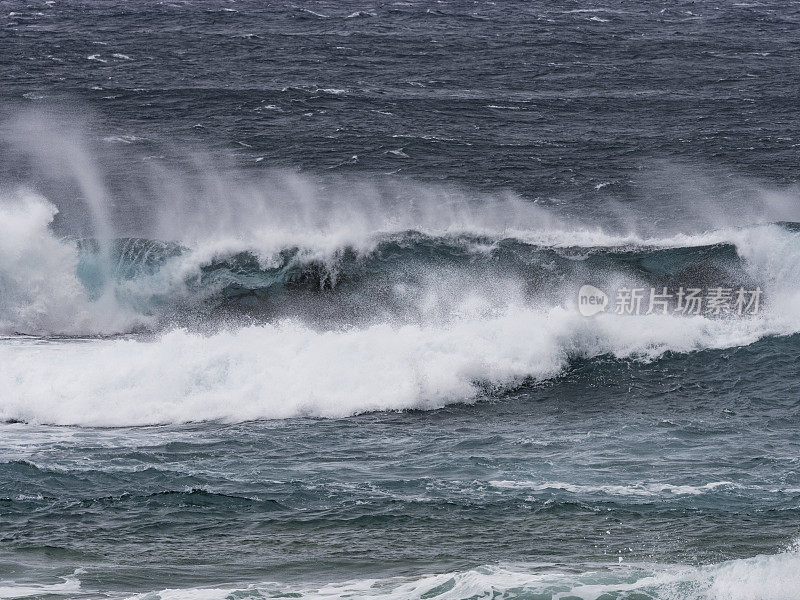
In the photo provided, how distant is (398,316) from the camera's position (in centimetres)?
2959

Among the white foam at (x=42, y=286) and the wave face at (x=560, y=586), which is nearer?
the wave face at (x=560, y=586)

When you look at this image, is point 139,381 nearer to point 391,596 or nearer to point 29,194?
point 391,596

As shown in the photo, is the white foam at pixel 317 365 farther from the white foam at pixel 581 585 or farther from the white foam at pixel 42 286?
the white foam at pixel 581 585

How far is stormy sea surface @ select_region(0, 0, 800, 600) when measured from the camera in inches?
637

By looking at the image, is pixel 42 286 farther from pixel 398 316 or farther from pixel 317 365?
pixel 317 365

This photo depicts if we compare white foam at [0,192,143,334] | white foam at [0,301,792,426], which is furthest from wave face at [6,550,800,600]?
white foam at [0,192,143,334]

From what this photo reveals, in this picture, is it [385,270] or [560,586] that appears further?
[385,270]

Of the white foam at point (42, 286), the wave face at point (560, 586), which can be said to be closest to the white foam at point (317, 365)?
the white foam at point (42, 286)

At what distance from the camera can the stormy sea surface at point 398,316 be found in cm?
1617

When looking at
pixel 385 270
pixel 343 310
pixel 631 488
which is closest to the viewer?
pixel 631 488

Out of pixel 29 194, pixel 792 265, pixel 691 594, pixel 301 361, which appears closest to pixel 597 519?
pixel 691 594

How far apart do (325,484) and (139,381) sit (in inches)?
290

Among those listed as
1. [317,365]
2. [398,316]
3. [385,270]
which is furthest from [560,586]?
[385,270]

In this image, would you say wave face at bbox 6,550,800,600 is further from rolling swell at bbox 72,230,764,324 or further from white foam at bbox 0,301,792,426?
rolling swell at bbox 72,230,764,324
